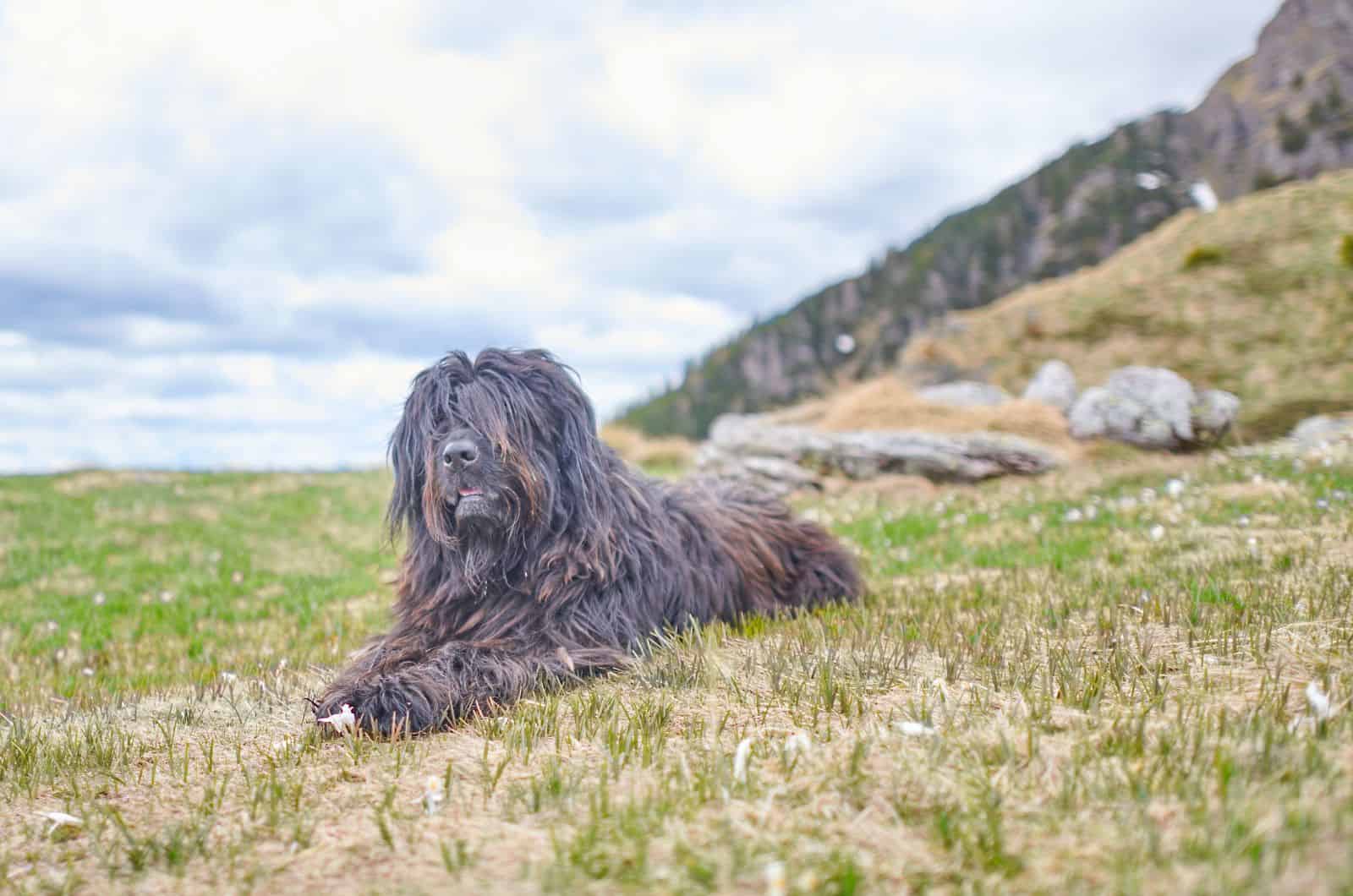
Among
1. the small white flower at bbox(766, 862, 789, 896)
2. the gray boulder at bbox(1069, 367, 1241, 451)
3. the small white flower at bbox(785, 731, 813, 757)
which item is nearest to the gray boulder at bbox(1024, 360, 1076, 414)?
the gray boulder at bbox(1069, 367, 1241, 451)

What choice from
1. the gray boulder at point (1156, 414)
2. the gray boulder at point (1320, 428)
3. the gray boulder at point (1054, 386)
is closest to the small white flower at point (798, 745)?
the gray boulder at point (1320, 428)

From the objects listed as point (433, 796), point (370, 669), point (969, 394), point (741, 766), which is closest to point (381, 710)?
point (370, 669)

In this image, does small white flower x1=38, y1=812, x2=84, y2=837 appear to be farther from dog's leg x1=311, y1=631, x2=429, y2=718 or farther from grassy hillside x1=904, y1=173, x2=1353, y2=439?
grassy hillside x1=904, y1=173, x2=1353, y2=439

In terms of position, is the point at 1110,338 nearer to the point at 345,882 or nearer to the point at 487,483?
the point at 487,483

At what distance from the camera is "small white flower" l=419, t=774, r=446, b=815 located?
3.03 m

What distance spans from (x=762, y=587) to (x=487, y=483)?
96.3 inches

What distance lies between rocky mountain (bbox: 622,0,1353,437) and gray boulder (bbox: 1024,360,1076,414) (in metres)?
17.0

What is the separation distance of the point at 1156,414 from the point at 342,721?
1501 centimetres

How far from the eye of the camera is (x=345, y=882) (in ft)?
8.60

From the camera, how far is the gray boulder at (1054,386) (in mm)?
19922

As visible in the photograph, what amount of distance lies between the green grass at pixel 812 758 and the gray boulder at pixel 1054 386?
1289cm

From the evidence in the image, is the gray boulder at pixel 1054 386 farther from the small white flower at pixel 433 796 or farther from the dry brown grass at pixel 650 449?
the small white flower at pixel 433 796

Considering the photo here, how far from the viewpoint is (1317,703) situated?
2951 mm

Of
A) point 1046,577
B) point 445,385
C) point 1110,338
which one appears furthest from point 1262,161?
point 445,385
